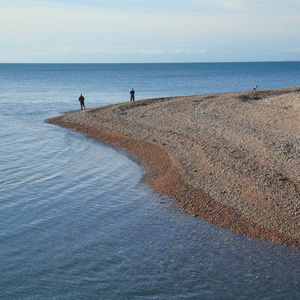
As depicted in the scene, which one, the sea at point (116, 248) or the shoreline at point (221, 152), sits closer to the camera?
the sea at point (116, 248)

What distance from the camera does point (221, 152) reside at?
24.7m

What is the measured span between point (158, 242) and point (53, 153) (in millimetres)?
16614

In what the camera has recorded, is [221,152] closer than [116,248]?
No

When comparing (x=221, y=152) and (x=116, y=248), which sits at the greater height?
(x=221, y=152)

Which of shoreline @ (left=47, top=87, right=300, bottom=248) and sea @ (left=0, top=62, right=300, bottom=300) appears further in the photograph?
shoreline @ (left=47, top=87, right=300, bottom=248)

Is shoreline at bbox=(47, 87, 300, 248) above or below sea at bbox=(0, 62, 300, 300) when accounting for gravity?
above

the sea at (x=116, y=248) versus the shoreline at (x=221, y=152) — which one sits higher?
the shoreline at (x=221, y=152)

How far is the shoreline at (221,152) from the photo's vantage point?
16.9m

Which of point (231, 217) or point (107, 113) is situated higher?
point (107, 113)

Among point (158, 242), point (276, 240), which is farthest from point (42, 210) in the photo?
point (276, 240)

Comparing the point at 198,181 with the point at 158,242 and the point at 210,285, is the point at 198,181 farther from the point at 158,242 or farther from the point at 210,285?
the point at 210,285

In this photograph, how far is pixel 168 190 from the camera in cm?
2072

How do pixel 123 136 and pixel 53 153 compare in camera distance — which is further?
pixel 123 136

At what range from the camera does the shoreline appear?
16.9 meters
